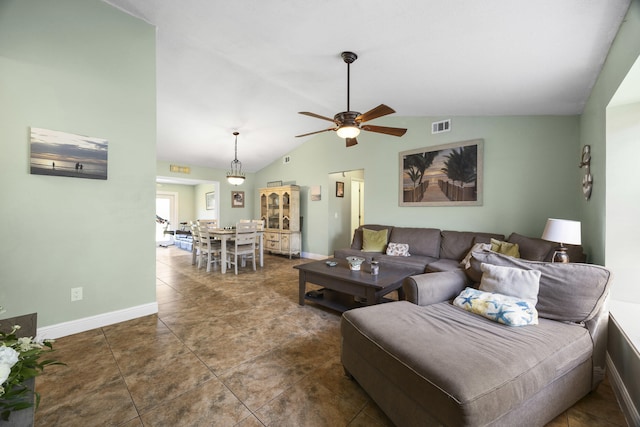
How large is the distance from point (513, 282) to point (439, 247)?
2.29m

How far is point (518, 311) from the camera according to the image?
158cm

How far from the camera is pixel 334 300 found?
3.03 m

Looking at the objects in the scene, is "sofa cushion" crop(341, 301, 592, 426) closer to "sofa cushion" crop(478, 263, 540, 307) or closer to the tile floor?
"sofa cushion" crop(478, 263, 540, 307)

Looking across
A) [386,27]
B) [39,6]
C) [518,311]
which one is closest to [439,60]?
[386,27]

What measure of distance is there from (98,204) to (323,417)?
8.72 feet

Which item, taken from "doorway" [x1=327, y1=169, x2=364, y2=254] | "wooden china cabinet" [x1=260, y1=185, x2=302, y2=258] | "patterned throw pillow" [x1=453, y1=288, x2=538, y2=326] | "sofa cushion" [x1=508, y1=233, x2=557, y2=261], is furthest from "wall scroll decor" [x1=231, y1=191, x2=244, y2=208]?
"patterned throw pillow" [x1=453, y1=288, x2=538, y2=326]

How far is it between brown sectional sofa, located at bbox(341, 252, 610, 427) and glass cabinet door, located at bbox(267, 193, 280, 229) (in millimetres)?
4776

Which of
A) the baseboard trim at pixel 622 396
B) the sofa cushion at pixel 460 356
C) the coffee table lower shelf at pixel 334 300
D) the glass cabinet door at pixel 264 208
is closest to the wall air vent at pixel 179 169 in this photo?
the glass cabinet door at pixel 264 208

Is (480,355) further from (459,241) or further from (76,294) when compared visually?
(76,294)

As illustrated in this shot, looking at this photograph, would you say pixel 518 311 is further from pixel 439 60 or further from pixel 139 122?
pixel 139 122

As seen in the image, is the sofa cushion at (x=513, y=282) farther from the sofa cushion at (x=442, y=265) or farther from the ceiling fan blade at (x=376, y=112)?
the ceiling fan blade at (x=376, y=112)

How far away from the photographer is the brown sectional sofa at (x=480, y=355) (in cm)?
107

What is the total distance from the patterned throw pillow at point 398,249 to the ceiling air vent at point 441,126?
1.87m

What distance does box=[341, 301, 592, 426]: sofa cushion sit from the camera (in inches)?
41.0
